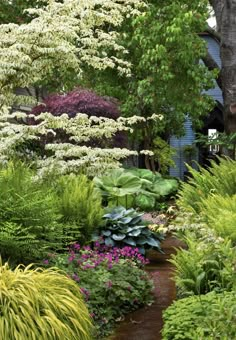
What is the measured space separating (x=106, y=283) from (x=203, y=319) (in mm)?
1697

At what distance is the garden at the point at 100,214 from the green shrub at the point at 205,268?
0.01 metres

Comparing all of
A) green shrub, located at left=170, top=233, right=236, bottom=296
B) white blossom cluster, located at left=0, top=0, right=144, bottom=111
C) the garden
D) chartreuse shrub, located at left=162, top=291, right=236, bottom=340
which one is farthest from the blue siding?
chartreuse shrub, located at left=162, top=291, right=236, bottom=340

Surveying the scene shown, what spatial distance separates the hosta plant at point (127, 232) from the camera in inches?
283

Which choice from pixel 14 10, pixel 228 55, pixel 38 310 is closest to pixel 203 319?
pixel 38 310

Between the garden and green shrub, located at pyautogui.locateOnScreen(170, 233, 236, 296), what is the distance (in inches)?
0.5

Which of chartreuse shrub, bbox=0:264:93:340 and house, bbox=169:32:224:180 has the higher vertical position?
house, bbox=169:32:224:180

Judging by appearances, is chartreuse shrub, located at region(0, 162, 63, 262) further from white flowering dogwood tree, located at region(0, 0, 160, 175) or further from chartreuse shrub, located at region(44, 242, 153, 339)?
white flowering dogwood tree, located at region(0, 0, 160, 175)

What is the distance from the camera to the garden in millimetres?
4031

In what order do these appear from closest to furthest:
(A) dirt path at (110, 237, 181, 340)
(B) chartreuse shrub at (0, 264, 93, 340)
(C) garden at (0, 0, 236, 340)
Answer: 1. (B) chartreuse shrub at (0, 264, 93, 340)
2. (C) garden at (0, 0, 236, 340)
3. (A) dirt path at (110, 237, 181, 340)

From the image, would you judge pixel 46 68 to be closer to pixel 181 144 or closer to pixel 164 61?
pixel 164 61

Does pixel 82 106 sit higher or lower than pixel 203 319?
higher

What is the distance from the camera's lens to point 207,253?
5.15 m

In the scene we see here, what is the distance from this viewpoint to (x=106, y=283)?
17.6 ft

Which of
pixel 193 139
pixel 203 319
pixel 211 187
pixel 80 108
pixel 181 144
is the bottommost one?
pixel 203 319
